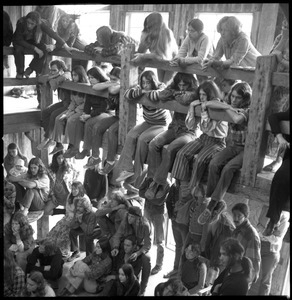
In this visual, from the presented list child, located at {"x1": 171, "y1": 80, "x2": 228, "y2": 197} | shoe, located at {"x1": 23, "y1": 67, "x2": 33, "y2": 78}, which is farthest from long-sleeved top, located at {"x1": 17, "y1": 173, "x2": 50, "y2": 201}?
child, located at {"x1": 171, "y1": 80, "x2": 228, "y2": 197}

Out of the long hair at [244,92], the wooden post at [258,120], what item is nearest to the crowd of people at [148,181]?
the long hair at [244,92]

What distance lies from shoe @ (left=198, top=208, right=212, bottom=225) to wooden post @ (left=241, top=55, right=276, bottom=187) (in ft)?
2.58

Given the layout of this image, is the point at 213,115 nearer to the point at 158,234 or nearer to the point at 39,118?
the point at 158,234

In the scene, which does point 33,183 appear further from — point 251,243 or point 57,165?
point 251,243

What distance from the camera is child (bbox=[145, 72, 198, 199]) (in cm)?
484

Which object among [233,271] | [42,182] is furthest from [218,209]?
[42,182]

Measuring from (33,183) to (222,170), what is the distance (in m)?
3.31

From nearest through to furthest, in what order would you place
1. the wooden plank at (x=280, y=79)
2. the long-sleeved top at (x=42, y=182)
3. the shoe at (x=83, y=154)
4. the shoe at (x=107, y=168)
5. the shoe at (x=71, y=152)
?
the wooden plank at (x=280, y=79), the shoe at (x=107, y=168), the shoe at (x=83, y=154), the shoe at (x=71, y=152), the long-sleeved top at (x=42, y=182)

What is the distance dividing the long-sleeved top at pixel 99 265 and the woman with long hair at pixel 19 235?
99cm

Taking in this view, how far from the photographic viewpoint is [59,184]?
6.84 meters

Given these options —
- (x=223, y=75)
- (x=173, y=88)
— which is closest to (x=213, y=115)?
(x=223, y=75)

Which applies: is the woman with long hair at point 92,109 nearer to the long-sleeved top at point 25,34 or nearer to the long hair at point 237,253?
the long-sleeved top at point 25,34

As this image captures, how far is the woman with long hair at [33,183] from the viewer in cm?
661

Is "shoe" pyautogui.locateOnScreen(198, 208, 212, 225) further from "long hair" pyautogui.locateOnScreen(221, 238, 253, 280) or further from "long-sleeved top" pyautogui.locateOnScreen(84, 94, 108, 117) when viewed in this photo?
"long-sleeved top" pyautogui.locateOnScreen(84, 94, 108, 117)
